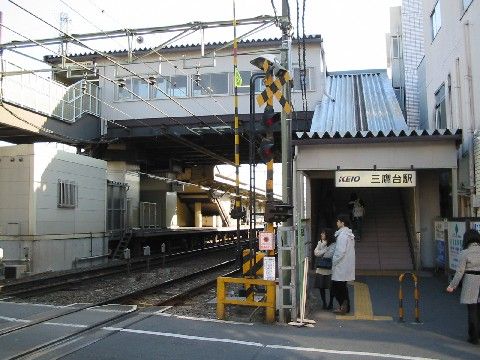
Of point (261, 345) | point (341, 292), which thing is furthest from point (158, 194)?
point (261, 345)

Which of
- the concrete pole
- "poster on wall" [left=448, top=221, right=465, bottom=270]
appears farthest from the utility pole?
the concrete pole

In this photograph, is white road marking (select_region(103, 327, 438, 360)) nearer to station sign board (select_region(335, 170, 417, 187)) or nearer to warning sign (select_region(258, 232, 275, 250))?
warning sign (select_region(258, 232, 275, 250))

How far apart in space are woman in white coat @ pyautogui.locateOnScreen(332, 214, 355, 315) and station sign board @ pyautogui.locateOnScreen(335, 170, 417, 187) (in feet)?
13.5

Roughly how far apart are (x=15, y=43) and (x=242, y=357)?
11971mm

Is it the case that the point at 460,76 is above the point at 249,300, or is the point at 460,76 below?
above

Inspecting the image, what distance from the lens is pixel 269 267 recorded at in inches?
348

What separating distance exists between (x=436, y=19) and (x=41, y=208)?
45.6 feet

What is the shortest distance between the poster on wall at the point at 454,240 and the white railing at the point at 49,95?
12.5 meters

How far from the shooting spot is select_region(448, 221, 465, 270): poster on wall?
11203 millimetres

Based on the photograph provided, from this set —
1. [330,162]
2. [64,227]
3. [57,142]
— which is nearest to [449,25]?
[330,162]

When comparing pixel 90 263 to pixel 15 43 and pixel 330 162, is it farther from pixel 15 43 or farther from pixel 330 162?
pixel 330 162

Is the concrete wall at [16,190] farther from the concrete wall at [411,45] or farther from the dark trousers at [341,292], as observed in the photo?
the concrete wall at [411,45]

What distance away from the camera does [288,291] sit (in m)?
8.73

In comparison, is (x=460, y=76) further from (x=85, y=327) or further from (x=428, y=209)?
(x=85, y=327)
